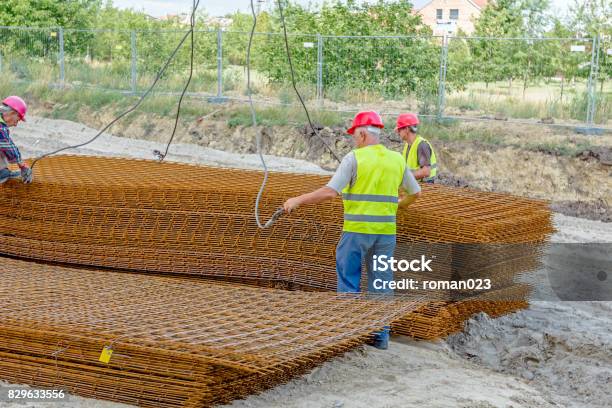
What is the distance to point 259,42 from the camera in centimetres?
2542

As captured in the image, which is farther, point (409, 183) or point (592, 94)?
point (592, 94)

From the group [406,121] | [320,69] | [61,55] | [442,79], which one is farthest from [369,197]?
[61,55]

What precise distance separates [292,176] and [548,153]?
29.0ft

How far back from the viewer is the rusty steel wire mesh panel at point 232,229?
7.50 m

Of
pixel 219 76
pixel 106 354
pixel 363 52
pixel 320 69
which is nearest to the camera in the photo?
pixel 106 354

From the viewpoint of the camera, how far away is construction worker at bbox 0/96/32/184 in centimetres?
881

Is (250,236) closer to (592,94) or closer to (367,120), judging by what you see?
(367,120)

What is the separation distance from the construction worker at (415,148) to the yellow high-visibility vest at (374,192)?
6.65 feet

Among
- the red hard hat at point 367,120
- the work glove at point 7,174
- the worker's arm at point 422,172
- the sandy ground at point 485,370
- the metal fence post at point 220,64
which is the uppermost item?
the metal fence post at point 220,64

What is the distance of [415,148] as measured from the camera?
357 inches

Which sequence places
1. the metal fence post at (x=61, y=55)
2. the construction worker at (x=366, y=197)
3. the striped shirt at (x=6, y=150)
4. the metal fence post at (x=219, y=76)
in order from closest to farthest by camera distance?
the construction worker at (x=366, y=197)
the striped shirt at (x=6, y=150)
the metal fence post at (x=219, y=76)
the metal fence post at (x=61, y=55)

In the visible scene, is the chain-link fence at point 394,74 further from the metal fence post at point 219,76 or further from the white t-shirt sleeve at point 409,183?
the white t-shirt sleeve at point 409,183

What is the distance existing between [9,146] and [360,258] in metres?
4.18

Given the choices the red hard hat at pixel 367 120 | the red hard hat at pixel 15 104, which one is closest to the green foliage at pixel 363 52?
the red hard hat at pixel 15 104
